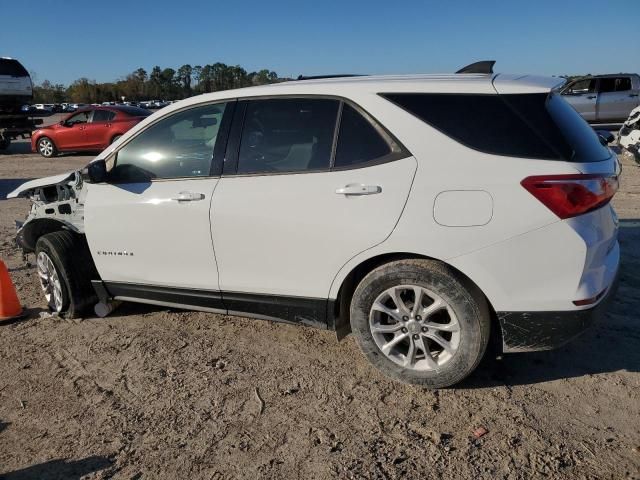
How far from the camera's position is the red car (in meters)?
16.2

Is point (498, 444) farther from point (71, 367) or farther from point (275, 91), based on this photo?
point (71, 367)

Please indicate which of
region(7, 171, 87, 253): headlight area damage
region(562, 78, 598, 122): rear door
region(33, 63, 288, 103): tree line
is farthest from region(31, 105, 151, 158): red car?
region(33, 63, 288, 103): tree line

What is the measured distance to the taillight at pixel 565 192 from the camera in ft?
9.10

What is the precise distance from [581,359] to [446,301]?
1.22 metres

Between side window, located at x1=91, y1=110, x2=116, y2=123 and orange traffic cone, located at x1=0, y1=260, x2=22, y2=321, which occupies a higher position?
side window, located at x1=91, y1=110, x2=116, y2=123

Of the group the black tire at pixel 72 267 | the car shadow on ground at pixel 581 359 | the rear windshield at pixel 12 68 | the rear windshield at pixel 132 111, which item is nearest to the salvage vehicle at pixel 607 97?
the rear windshield at pixel 132 111

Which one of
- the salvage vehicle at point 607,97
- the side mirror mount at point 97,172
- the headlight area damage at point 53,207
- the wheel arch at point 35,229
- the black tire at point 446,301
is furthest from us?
the salvage vehicle at point 607,97

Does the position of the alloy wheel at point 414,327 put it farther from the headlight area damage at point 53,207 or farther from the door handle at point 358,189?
the headlight area damage at point 53,207

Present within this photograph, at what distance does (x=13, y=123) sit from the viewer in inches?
762

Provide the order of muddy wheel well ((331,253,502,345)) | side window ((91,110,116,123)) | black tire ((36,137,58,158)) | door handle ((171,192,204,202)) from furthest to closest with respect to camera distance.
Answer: black tire ((36,137,58,158)) → side window ((91,110,116,123)) → door handle ((171,192,204,202)) → muddy wheel well ((331,253,502,345))

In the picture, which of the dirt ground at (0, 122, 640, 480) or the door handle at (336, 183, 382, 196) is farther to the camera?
the door handle at (336, 183, 382, 196)

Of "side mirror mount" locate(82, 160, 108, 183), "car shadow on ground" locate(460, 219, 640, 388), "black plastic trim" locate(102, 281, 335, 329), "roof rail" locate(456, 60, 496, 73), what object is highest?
"roof rail" locate(456, 60, 496, 73)

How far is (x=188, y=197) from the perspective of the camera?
366 centimetres

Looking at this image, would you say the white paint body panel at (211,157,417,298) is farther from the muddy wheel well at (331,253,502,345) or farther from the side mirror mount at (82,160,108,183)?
the side mirror mount at (82,160,108,183)
